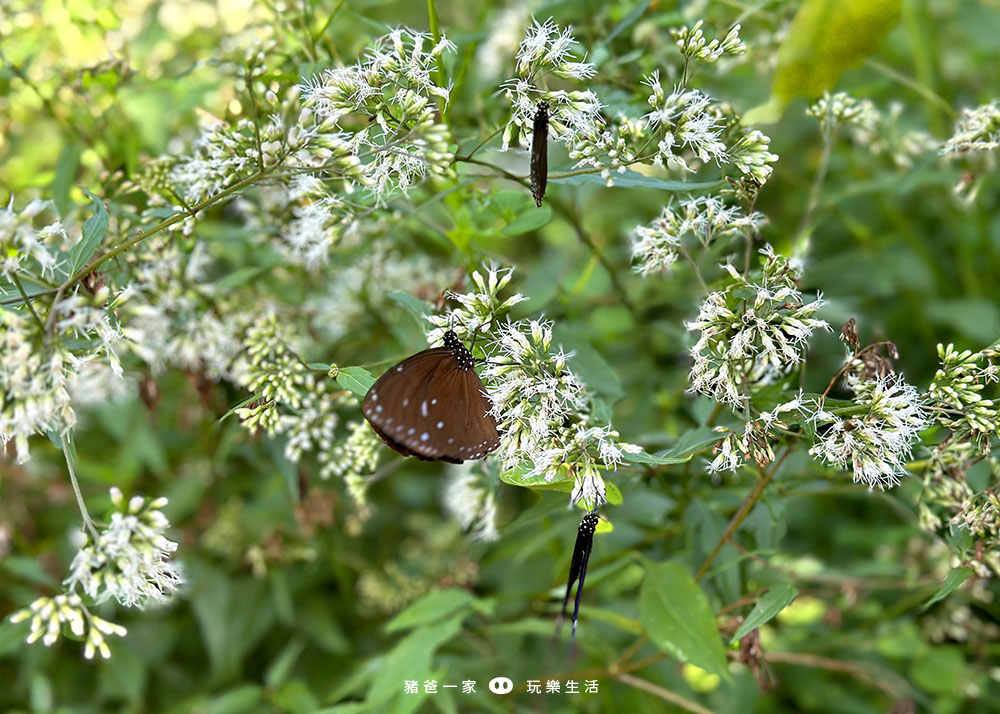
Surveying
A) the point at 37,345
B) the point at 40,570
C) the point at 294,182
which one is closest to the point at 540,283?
the point at 294,182

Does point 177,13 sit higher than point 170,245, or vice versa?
point 177,13

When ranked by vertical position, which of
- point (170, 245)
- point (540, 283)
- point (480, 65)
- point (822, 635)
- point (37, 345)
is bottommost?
point (822, 635)

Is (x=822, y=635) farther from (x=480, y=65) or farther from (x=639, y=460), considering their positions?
(x=480, y=65)

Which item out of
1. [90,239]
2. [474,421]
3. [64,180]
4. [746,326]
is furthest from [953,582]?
[64,180]

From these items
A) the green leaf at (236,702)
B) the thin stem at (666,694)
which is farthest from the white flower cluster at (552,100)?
the green leaf at (236,702)

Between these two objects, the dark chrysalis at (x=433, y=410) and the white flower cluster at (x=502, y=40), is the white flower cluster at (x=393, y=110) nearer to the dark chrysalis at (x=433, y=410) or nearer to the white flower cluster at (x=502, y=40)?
the dark chrysalis at (x=433, y=410)

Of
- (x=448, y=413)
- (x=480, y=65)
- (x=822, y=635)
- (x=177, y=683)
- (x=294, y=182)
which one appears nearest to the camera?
(x=448, y=413)

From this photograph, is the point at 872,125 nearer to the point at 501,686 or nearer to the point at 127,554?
the point at 501,686
